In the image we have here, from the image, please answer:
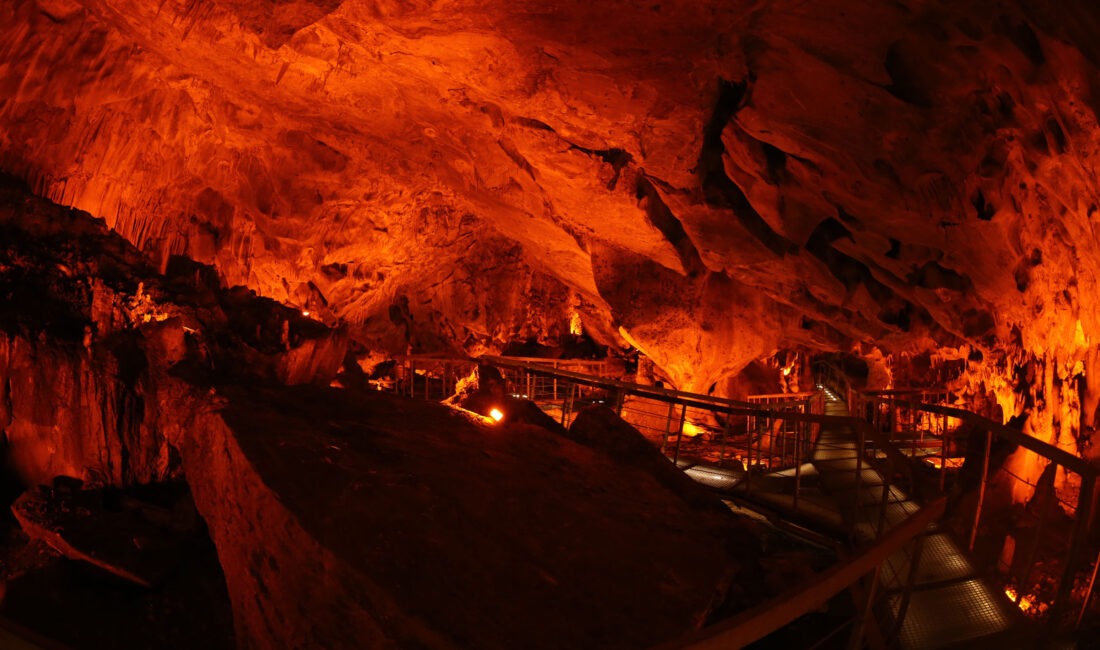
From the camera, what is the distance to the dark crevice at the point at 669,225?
30.2 feet

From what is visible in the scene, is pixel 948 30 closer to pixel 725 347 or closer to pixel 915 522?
pixel 915 522

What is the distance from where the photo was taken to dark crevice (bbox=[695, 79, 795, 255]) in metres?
7.33

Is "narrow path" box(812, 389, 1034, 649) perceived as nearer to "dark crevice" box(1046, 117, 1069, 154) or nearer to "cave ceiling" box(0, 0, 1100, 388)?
"cave ceiling" box(0, 0, 1100, 388)

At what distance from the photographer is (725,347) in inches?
494

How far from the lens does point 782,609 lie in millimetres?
1581

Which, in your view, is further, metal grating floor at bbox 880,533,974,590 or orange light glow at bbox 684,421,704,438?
orange light glow at bbox 684,421,704,438

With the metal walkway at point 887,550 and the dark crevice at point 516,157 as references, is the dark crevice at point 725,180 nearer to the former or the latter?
the dark crevice at point 516,157

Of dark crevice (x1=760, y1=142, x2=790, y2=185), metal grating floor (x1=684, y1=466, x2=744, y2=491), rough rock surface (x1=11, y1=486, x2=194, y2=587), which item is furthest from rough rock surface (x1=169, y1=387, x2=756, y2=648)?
dark crevice (x1=760, y1=142, x2=790, y2=185)

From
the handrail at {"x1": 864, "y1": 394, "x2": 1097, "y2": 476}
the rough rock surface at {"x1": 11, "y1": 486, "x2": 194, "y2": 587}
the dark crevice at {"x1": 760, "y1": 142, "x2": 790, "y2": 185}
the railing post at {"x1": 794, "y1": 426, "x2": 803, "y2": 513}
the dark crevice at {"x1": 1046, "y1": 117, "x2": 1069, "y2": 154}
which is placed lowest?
the rough rock surface at {"x1": 11, "y1": 486, "x2": 194, "y2": 587}

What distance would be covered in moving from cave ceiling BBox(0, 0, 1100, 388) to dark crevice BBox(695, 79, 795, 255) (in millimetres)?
36

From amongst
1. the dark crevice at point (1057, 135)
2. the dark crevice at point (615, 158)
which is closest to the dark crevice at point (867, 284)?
the dark crevice at point (615, 158)

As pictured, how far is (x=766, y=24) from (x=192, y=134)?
8351 millimetres

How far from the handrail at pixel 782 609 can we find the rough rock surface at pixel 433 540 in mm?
1222

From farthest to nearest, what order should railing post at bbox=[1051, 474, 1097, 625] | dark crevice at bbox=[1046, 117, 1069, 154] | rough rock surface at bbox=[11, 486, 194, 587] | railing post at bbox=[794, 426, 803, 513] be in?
railing post at bbox=[794, 426, 803, 513]
dark crevice at bbox=[1046, 117, 1069, 154]
rough rock surface at bbox=[11, 486, 194, 587]
railing post at bbox=[1051, 474, 1097, 625]
